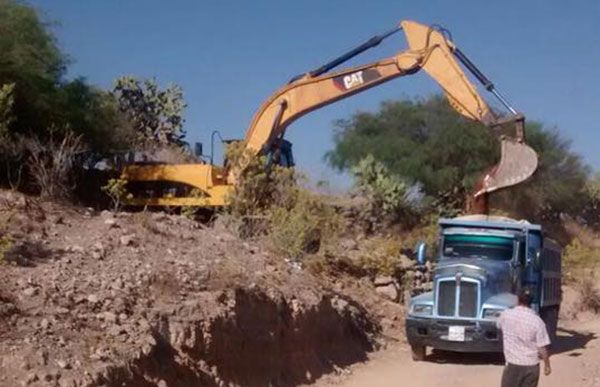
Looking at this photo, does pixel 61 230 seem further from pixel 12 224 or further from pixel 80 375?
pixel 80 375

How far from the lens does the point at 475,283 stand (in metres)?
17.6

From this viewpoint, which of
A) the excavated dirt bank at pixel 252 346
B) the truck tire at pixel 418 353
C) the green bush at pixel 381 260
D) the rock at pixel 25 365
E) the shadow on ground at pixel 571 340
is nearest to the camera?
the rock at pixel 25 365

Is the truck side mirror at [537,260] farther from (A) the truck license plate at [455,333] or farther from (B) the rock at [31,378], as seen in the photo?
(B) the rock at [31,378]

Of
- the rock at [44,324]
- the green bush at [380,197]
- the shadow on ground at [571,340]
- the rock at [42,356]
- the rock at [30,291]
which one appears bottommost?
the rock at [42,356]

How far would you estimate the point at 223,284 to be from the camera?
14422mm

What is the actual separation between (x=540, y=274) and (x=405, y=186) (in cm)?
1980

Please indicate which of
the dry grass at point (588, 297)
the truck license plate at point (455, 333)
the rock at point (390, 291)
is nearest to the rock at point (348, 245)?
the rock at point (390, 291)

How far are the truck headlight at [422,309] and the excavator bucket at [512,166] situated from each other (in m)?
4.53

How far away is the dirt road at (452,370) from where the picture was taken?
15.6 m

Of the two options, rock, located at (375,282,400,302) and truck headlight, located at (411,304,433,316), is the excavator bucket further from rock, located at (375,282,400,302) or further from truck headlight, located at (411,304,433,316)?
truck headlight, located at (411,304,433,316)

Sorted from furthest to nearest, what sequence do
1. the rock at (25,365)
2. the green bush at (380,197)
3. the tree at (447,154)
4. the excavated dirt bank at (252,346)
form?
1. the tree at (447,154)
2. the green bush at (380,197)
3. the excavated dirt bank at (252,346)
4. the rock at (25,365)

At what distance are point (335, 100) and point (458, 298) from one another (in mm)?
8455

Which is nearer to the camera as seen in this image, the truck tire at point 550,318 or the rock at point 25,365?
the rock at point 25,365

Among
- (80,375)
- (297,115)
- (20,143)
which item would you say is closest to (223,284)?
(80,375)
